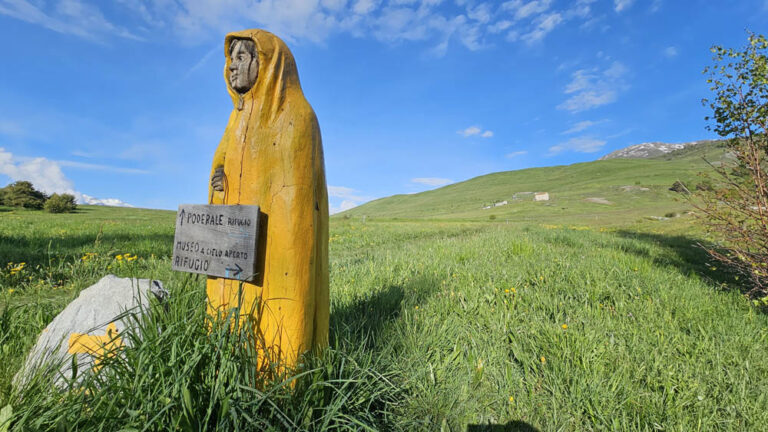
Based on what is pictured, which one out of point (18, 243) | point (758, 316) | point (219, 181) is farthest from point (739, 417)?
point (18, 243)

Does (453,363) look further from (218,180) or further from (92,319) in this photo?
(92,319)

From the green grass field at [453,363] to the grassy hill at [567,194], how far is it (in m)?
32.0

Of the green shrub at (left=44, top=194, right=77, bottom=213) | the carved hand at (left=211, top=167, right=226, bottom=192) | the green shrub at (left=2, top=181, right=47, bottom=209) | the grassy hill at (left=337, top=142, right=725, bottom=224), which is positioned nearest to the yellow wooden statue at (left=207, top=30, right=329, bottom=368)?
the carved hand at (left=211, top=167, right=226, bottom=192)

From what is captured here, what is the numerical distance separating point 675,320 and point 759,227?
2273 millimetres

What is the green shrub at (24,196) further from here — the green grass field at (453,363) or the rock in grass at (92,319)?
the rock in grass at (92,319)

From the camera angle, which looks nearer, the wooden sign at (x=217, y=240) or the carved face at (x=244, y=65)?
the wooden sign at (x=217, y=240)

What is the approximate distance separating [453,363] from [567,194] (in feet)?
237

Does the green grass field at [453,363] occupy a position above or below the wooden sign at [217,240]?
below

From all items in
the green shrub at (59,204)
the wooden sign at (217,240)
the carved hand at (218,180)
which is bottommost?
the wooden sign at (217,240)

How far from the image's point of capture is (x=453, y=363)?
2783mm

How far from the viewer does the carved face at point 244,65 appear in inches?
87.6

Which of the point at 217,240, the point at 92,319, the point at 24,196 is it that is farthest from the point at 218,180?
the point at 24,196

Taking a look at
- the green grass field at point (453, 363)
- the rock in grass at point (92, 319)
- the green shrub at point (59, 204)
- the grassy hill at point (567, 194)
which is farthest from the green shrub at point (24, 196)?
the grassy hill at point (567, 194)

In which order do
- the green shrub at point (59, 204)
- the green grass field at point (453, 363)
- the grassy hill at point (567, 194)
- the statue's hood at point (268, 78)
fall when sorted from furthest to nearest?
the grassy hill at point (567, 194) < the green shrub at point (59, 204) < the statue's hood at point (268, 78) < the green grass field at point (453, 363)
